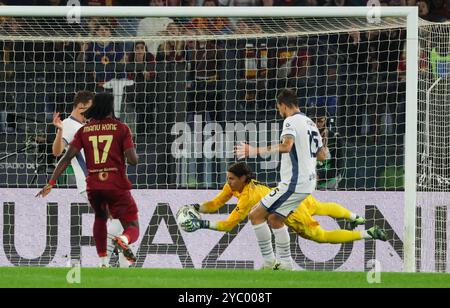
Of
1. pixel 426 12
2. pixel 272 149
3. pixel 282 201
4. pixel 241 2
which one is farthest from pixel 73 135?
pixel 426 12

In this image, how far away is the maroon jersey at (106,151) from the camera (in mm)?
13242

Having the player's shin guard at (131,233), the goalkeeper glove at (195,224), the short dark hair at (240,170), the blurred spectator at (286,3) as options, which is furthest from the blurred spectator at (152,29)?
the player's shin guard at (131,233)

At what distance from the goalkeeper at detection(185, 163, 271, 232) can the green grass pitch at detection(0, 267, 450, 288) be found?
1940 millimetres

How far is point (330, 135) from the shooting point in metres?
16.2

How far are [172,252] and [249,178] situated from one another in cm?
172

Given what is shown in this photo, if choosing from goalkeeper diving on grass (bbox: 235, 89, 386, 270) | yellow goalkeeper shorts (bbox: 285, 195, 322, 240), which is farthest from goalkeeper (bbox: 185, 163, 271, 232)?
yellow goalkeeper shorts (bbox: 285, 195, 322, 240)

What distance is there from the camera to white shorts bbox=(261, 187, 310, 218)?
45.5 ft

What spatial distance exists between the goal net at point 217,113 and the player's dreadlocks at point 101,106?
2618mm

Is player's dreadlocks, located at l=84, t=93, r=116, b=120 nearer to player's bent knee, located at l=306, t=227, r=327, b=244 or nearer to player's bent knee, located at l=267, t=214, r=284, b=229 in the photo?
player's bent knee, located at l=267, t=214, r=284, b=229

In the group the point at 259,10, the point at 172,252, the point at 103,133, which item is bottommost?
the point at 172,252

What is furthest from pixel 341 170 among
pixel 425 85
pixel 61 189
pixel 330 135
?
pixel 61 189

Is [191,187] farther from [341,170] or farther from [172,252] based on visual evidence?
[341,170]

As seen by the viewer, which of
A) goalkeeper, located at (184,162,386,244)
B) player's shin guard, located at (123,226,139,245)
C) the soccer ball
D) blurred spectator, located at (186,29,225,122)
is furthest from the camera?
blurred spectator, located at (186,29,225,122)

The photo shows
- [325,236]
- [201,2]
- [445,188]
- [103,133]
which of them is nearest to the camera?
[103,133]
